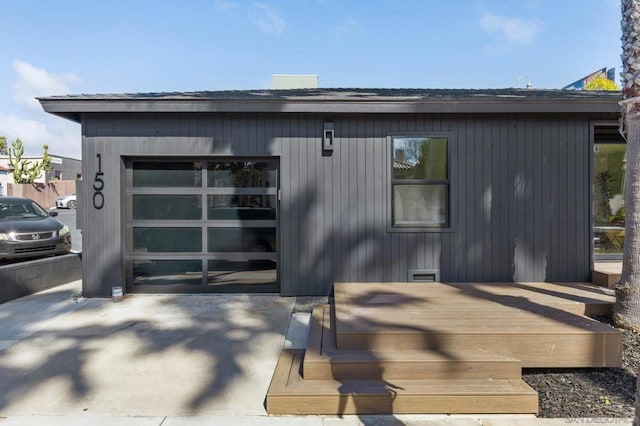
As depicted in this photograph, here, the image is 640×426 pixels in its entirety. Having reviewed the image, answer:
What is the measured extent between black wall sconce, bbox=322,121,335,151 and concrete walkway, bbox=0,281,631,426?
215 centimetres

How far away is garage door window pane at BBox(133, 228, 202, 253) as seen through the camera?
511 centimetres

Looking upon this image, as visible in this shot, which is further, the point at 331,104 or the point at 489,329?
the point at 331,104

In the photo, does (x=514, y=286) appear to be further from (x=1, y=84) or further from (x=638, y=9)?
(x=1, y=84)

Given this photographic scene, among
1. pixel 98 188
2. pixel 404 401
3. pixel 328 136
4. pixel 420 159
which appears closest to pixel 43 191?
pixel 98 188

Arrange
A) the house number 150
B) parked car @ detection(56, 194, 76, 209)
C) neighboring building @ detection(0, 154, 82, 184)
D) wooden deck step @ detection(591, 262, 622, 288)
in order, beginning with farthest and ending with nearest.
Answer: neighboring building @ detection(0, 154, 82, 184)
parked car @ detection(56, 194, 76, 209)
the house number 150
wooden deck step @ detection(591, 262, 622, 288)

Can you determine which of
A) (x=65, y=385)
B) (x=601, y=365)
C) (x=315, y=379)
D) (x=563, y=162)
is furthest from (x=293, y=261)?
(x=563, y=162)

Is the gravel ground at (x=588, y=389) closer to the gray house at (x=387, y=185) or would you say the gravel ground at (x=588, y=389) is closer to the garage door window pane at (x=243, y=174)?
the gray house at (x=387, y=185)

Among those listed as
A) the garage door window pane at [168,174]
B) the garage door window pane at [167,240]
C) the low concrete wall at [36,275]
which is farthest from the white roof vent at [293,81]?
the low concrete wall at [36,275]

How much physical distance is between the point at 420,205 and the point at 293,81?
211 inches

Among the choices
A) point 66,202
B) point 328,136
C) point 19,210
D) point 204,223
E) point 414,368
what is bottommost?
point 414,368

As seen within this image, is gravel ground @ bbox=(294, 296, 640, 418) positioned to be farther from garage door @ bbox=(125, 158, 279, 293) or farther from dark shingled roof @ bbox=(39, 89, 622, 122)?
garage door @ bbox=(125, 158, 279, 293)

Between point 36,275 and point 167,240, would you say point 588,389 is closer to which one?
point 167,240

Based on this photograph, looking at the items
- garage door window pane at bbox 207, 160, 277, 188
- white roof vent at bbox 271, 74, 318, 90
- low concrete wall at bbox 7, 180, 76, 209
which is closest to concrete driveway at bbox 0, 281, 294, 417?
garage door window pane at bbox 207, 160, 277, 188

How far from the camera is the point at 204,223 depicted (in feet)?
16.7
